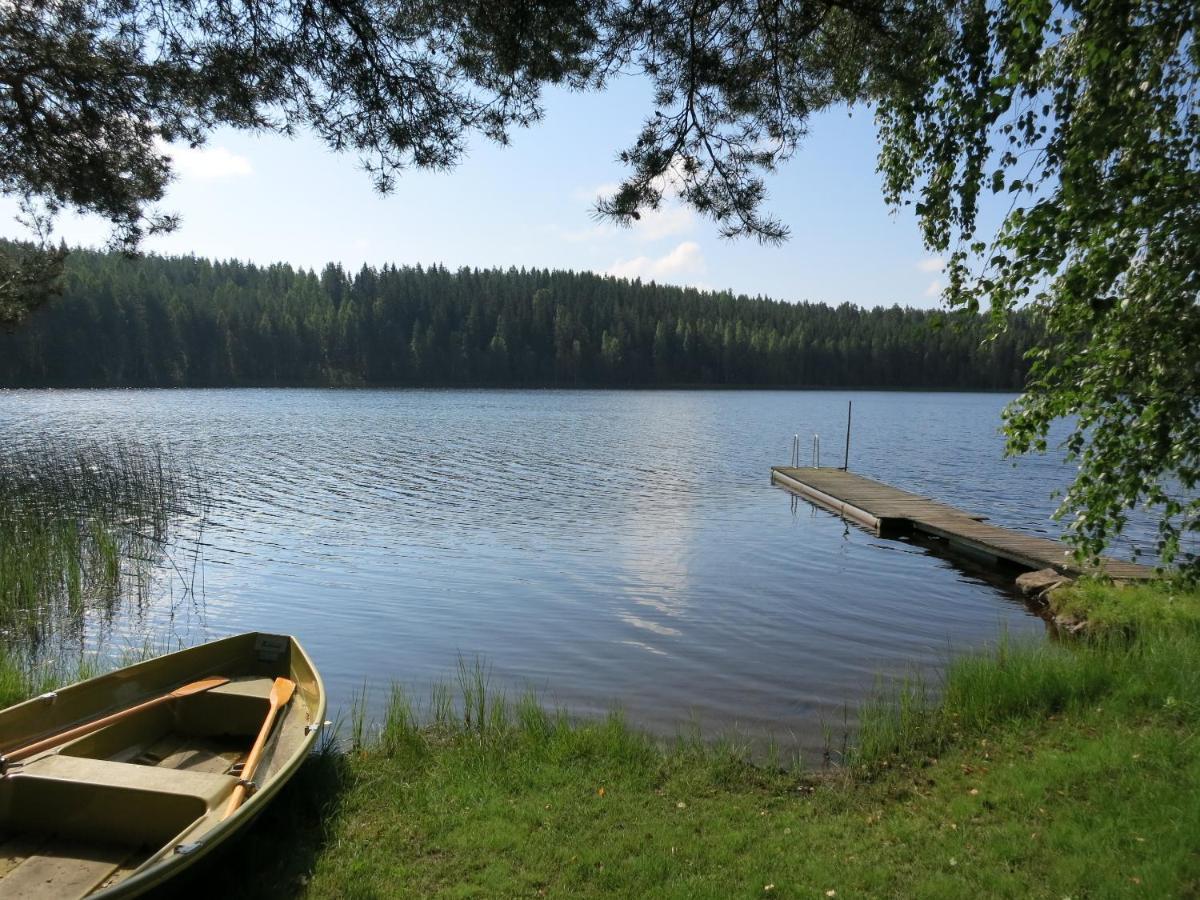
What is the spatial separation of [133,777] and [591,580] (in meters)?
9.23

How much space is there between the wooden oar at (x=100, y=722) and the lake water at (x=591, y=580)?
7.73 feet

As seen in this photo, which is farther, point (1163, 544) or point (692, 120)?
point (692, 120)

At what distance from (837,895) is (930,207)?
377 cm

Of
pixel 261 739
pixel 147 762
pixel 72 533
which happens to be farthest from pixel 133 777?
pixel 72 533

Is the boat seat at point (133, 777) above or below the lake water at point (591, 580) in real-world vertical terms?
above

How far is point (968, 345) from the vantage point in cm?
12106

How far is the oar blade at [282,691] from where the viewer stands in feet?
20.6

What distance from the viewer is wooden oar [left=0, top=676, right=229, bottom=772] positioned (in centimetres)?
514

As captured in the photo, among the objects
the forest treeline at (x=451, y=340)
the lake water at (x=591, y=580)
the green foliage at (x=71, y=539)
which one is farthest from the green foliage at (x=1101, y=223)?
the forest treeline at (x=451, y=340)

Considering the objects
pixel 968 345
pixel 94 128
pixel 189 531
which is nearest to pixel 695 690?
pixel 94 128

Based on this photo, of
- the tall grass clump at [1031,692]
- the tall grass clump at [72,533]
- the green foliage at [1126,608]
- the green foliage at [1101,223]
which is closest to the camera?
the green foliage at [1101,223]

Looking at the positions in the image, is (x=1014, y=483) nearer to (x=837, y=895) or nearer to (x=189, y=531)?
(x=189, y=531)

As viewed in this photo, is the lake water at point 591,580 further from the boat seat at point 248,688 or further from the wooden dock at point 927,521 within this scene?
the boat seat at point 248,688

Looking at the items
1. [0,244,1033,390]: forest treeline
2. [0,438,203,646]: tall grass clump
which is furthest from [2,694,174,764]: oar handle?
[0,244,1033,390]: forest treeline
